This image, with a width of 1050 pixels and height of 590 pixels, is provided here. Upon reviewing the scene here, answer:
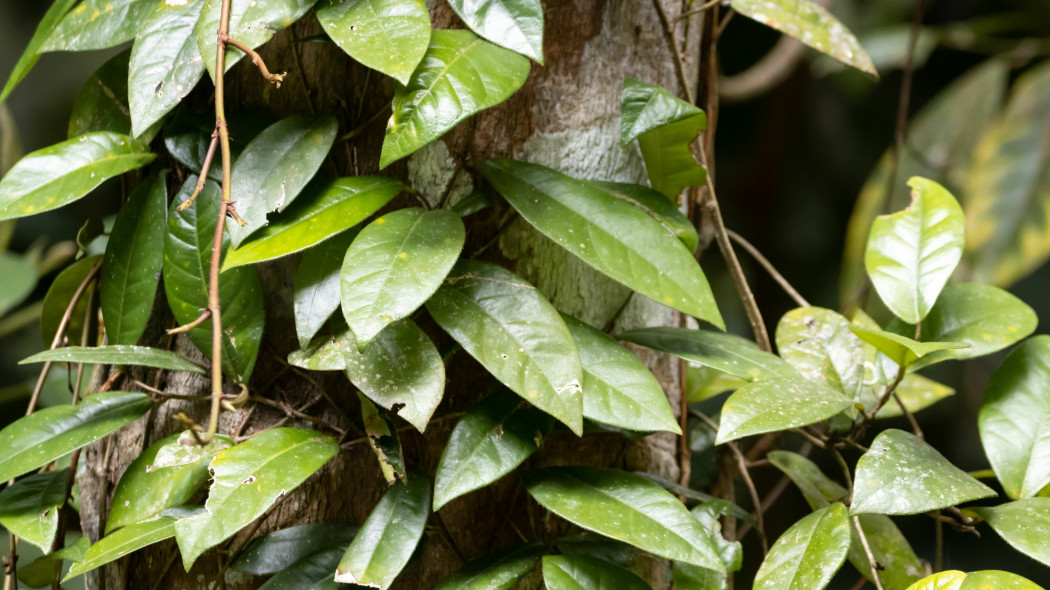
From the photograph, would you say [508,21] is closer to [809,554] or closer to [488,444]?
[488,444]

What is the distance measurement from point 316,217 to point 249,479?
0.75 ft

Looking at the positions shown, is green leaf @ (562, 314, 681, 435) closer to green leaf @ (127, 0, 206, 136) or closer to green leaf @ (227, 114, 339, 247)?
green leaf @ (227, 114, 339, 247)

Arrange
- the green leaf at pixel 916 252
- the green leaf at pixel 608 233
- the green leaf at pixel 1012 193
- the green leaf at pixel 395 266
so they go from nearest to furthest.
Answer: the green leaf at pixel 395 266 < the green leaf at pixel 608 233 < the green leaf at pixel 916 252 < the green leaf at pixel 1012 193

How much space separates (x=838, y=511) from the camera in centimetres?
70

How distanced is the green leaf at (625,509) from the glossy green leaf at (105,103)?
59cm

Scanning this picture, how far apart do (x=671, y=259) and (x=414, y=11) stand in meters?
0.32

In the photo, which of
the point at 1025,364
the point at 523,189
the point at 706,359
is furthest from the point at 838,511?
the point at 523,189

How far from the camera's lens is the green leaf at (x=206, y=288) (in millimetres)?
734

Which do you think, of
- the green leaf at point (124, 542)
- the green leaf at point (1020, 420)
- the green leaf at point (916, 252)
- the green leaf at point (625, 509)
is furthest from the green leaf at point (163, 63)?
the green leaf at point (1020, 420)

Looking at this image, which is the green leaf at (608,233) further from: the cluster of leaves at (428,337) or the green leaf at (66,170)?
the green leaf at (66,170)

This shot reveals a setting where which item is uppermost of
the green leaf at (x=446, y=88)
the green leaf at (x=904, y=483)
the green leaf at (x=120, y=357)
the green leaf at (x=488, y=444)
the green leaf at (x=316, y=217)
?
the green leaf at (x=446, y=88)

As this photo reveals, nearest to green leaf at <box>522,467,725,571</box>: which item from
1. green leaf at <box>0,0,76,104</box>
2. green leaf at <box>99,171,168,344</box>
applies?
green leaf at <box>99,171,168,344</box>

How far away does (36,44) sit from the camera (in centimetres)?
78

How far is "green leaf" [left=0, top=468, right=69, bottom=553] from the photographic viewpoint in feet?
2.35
